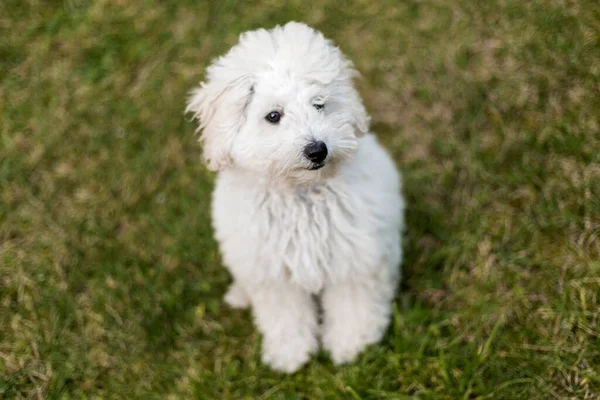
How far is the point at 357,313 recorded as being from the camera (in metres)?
3.50

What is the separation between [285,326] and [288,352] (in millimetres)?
156

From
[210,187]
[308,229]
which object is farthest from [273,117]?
[210,187]

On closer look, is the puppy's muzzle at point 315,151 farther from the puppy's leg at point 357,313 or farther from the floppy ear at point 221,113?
the puppy's leg at point 357,313

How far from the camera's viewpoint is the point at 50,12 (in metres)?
5.20

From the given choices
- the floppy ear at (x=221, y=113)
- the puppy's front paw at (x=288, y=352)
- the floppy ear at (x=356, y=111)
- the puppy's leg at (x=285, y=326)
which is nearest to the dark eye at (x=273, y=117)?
the floppy ear at (x=221, y=113)

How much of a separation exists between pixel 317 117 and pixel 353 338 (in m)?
1.44

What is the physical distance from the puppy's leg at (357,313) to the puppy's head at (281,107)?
2.99 feet

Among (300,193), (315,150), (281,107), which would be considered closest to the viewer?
(315,150)

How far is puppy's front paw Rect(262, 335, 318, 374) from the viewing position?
11.6ft

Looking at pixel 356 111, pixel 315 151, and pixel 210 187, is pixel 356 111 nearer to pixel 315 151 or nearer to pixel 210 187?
pixel 315 151

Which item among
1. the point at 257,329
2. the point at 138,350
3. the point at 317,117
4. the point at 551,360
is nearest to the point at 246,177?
the point at 317,117

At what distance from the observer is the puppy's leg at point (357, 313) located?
3.45 meters

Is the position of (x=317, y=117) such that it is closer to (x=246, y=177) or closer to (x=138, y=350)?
(x=246, y=177)

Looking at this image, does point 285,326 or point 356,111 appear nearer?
point 356,111
